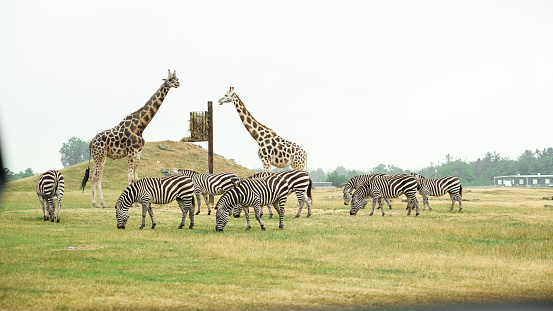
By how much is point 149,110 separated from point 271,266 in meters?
19.8

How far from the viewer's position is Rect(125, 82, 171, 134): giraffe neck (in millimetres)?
28953

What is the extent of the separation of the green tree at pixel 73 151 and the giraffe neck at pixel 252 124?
3553 inches

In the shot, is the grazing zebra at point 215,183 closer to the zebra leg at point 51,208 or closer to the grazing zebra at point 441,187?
the zebra leg at point 51,208

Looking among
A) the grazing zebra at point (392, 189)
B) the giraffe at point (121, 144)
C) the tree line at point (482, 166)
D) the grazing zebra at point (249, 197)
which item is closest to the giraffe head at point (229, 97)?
the giraffe at point (121, 144)

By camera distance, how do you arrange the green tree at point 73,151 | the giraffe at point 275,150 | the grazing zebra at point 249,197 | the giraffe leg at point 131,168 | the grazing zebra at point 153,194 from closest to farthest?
the grazing zebra at point 249,197
the grazing zebra at point 153,194
the giraffe at point 275,150
the giraffe leg at point 131,168
the green tree at point 73,151

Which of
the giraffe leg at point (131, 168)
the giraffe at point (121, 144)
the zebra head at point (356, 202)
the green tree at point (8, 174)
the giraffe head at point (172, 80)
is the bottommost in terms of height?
the zebra head at point (356, 202)

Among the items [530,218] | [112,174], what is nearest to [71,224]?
[530,218]

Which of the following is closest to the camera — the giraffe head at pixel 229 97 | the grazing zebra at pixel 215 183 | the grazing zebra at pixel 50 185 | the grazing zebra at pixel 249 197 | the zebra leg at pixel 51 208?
the grazing zebra at pixel 249 197

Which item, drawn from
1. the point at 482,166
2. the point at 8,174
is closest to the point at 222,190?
the point at 8,174

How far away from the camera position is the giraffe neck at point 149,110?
28953 mm

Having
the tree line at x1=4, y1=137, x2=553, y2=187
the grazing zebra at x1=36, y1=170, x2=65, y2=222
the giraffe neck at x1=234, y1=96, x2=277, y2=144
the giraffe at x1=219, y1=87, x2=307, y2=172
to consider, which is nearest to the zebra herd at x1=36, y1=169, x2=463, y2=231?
the grazing zebra at x1=36, y1=170, x2=65, y2=222

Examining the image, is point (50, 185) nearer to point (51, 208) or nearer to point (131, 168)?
point (51, 208)

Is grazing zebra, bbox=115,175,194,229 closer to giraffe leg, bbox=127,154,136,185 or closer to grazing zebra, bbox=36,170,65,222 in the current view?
grazing zebra, bbox=36,170,65,222

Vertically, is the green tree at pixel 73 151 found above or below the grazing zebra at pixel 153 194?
above
